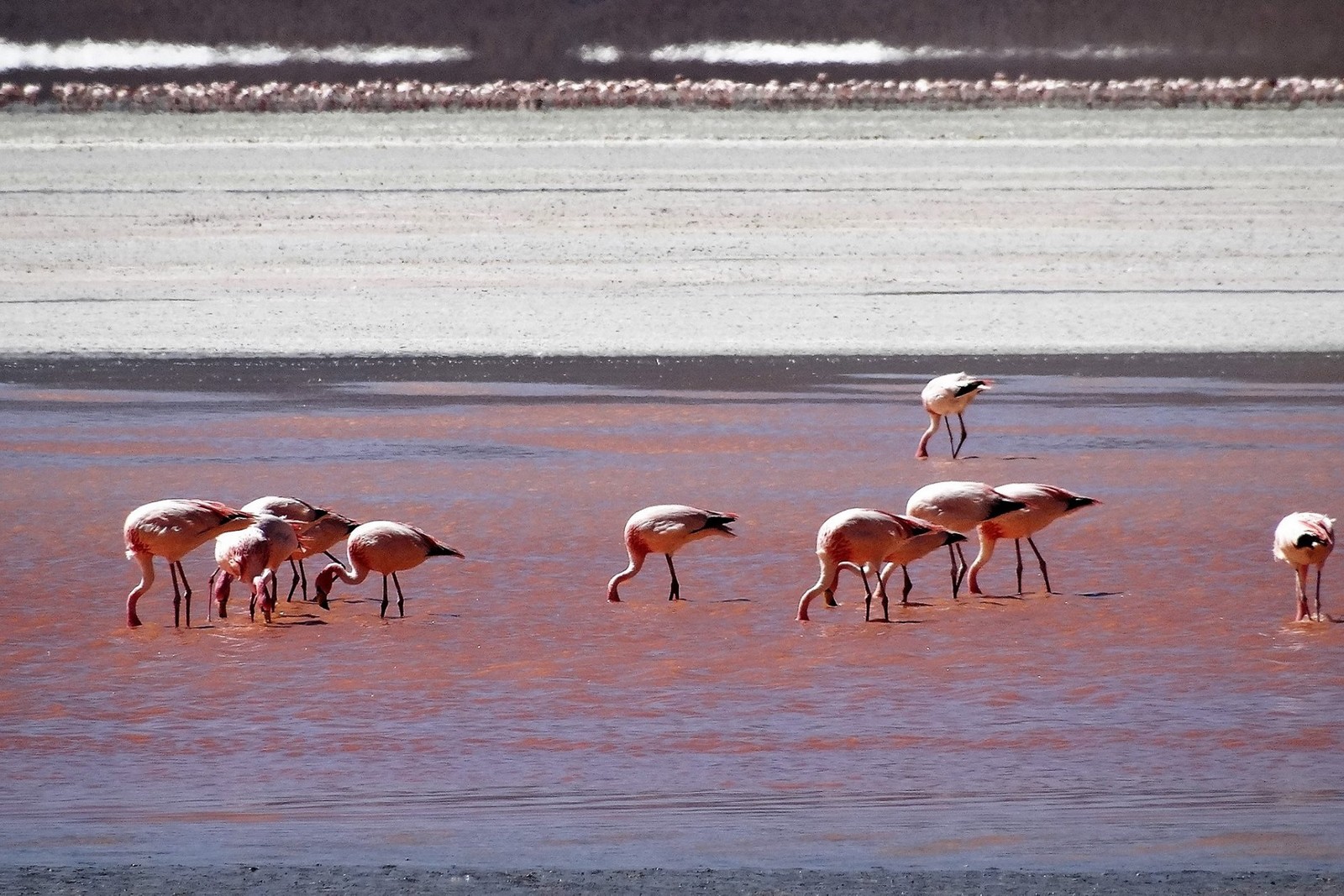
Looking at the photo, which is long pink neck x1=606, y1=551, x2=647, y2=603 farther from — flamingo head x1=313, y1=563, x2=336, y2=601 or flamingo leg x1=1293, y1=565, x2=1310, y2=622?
flamingo leg x1=1293, y1=565, x2=1310, y2=622

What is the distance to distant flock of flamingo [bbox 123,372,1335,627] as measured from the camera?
20.7ft

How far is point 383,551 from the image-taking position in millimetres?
6500

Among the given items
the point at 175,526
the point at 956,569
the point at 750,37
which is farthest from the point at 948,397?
the point at 750,37

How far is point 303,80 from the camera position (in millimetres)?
29000

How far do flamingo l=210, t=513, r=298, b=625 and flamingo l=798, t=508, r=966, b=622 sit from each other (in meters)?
1.38

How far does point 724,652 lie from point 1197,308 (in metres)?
10.3

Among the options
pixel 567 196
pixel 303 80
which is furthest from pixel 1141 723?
pixel 303 80

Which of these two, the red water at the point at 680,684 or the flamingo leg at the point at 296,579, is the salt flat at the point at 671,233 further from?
the flamingo leg at the point at 296,579

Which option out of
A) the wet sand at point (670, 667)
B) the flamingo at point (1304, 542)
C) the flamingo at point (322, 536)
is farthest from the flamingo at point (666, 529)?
the flamingo at point (1304, 542)

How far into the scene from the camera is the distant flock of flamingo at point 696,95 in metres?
28.8

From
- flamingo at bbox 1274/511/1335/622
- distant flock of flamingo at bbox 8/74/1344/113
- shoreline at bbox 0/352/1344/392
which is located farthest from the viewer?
distant flock of flamingo at bbox 8/74/1344/113

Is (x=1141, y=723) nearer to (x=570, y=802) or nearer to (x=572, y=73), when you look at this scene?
(x=570, y=802)

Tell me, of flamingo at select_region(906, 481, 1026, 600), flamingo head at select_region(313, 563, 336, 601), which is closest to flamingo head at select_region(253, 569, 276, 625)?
flamingo head at select_region(313, 563, 336, 601)

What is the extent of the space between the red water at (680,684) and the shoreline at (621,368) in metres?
2.76
